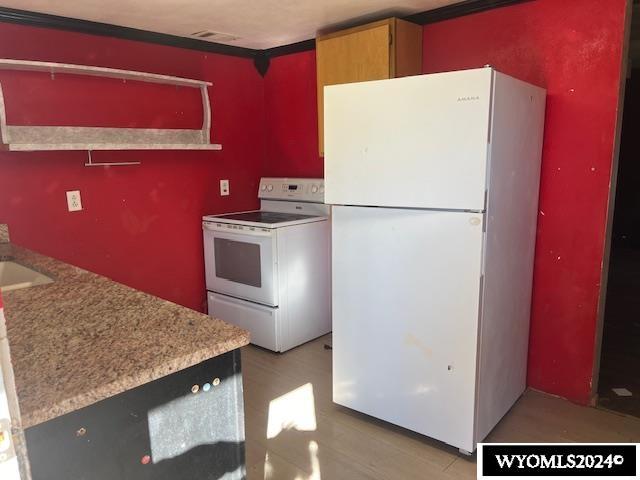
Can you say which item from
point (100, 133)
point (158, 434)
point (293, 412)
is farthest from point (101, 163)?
point (158, 434)

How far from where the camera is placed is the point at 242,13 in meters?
2.60

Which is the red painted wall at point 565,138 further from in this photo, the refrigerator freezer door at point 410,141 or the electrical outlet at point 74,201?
the electrical outlet at point 74,201

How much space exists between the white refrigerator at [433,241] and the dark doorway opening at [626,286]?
71cm

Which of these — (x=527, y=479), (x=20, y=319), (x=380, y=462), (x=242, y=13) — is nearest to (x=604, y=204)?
(x=527, y=479)

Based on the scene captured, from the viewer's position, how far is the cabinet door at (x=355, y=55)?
259cm

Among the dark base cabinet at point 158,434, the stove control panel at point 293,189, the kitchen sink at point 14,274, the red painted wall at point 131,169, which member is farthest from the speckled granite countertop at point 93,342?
the stove control panel at point 293,189

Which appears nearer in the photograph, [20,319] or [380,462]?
[20,319]

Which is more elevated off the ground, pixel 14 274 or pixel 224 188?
pixel 224 188

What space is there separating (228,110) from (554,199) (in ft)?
7.31

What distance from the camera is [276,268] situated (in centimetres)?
300

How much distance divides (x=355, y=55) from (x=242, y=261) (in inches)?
56.5

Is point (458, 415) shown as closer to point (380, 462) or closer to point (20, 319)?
point (380, 462)

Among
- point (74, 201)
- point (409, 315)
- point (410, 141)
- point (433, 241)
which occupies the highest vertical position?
point (410, 141)

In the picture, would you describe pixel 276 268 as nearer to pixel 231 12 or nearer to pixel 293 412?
pixel 293 412
